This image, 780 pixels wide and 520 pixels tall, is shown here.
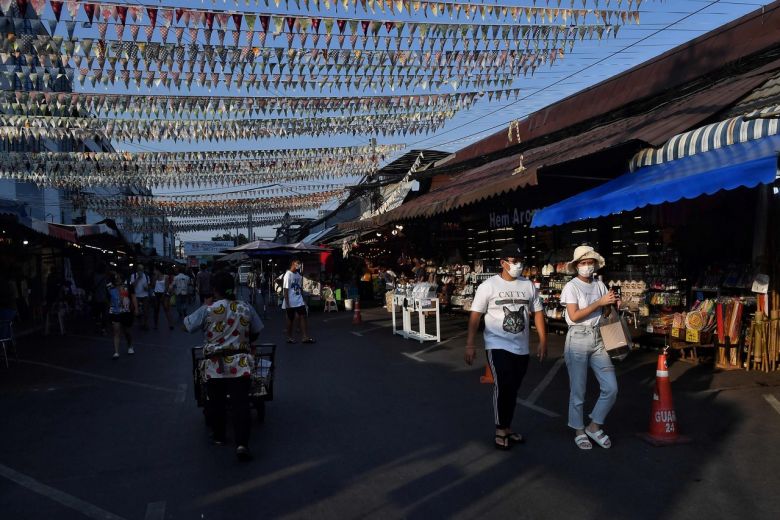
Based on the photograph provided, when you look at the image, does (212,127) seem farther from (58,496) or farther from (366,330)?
(58,496)

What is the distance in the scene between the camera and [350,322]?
17.5 meters

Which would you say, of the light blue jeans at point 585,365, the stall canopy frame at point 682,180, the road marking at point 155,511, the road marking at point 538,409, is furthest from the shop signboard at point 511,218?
→ the road marking at point 155,511

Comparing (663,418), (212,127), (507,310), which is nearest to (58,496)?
(507,310)

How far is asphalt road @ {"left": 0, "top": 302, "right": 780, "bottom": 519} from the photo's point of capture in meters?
4.31

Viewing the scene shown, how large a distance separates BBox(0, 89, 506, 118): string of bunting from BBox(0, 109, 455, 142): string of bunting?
79cm

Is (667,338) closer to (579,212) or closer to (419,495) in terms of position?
(579,212)

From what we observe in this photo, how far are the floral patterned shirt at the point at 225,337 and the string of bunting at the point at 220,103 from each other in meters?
6.83

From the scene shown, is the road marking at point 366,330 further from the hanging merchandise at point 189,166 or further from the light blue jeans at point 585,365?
the light blue jeans at point 585,365

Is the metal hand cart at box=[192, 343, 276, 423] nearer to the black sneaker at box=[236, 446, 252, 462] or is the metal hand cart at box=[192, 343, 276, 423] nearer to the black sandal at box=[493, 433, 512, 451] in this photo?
the black sneaker at box=[236, 446, 252, 462]

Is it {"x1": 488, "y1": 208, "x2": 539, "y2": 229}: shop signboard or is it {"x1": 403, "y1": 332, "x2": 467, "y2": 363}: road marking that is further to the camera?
{"x1": 488, "y1": 208, "x2": 539, "y2": 229}: shop signboard

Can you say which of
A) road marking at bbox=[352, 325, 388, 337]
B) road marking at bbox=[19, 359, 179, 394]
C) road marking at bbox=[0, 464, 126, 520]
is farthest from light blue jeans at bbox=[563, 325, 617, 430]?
road marking at bbox=[352, 325, 388, 337]

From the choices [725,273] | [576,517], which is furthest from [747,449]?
[725,273]

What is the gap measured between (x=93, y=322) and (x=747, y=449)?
66.3 ft

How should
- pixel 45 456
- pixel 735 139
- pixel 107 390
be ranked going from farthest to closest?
pixel 107 390 → pixel 735 139 → pixel 45 456
